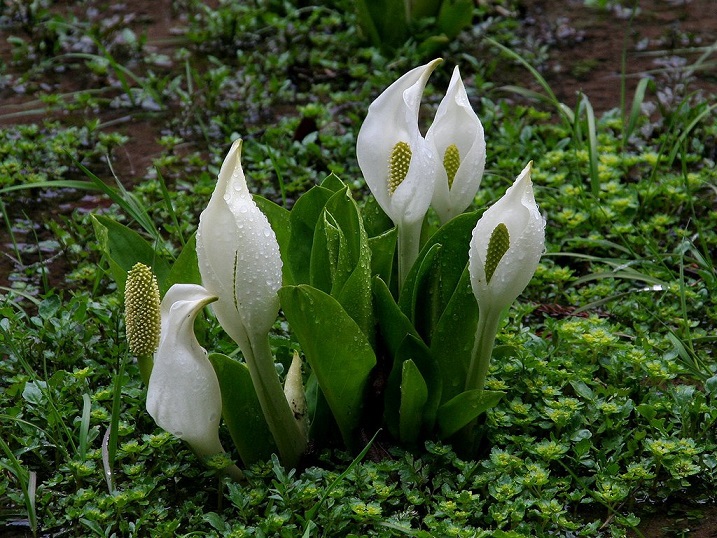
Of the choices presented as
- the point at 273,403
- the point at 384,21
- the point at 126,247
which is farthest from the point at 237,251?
the point at 384,21

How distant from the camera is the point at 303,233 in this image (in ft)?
7.31

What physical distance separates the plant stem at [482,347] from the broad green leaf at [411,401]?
12 cm

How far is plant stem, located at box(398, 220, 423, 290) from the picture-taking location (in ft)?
6.96

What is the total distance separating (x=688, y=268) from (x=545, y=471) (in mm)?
1281

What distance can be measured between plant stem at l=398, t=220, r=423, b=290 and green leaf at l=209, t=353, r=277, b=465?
Answer: 17.1 inches

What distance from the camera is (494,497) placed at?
82.3 inches

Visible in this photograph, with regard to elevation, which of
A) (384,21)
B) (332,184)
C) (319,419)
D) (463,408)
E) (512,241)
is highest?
(512,241)

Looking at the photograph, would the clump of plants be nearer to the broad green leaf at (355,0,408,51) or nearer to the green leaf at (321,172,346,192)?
the green leaf at (321,172,346,192)

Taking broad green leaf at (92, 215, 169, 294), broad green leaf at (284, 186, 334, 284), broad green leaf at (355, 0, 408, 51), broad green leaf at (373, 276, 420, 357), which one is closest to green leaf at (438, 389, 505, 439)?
broad green leaf at (373, 276, 420, 357)

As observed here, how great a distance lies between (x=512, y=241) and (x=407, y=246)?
1.31 feet

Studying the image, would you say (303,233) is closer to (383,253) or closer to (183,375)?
(383,253)

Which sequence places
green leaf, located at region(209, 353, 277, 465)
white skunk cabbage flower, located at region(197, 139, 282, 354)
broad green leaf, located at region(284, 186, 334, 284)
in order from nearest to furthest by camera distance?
white skunk cabbage flower, located at region(197, 139, 282, 354), green leaf, located at region(209, 353, 277, 465), broad green leaf, located at region(284, 186, 334, 284)

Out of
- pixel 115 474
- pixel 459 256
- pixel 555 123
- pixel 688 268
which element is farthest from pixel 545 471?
pixel 555 123

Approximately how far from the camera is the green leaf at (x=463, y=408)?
6.61 ft
